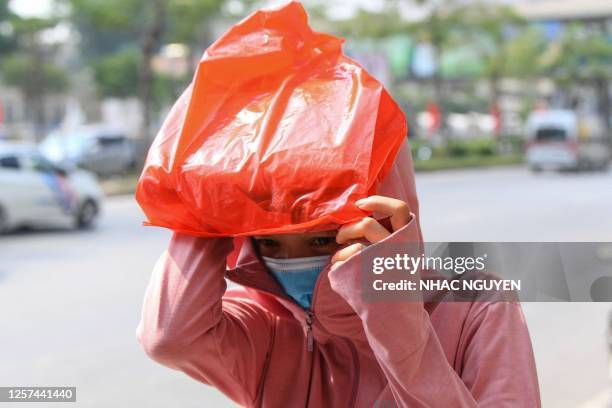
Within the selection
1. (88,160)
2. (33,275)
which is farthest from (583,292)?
(88,160)

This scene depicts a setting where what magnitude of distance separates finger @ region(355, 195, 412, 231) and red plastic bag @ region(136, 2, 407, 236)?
25mm

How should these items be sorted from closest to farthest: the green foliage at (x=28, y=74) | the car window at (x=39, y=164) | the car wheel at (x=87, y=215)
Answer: the car window at (x=39, y=164) < the car wheel at (x=87, y=215) < the green foliage at (x=28, y=74)

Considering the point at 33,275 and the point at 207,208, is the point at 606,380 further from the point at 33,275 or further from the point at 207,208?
the point at 33,275

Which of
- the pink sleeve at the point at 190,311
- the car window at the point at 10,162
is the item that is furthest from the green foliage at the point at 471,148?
the pink sleeve at the point at 190,311

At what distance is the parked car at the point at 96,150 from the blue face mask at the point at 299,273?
71.6 feet

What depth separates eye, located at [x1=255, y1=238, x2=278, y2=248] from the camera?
1482 mm

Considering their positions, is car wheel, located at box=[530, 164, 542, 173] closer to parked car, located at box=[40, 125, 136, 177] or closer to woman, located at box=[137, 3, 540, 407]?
parked car, located at box=[40, 125, 136, 177]

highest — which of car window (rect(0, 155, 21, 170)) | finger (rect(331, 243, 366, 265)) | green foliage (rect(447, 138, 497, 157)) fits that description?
finger (rect(331, 243, 366, 265))

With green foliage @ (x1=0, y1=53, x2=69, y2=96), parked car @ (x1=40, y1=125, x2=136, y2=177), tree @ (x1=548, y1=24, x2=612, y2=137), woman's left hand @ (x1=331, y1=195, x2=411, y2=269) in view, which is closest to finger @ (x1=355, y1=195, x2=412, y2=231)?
woman's left hand @ (x1=331, y1=195, x2=411, y2=269)

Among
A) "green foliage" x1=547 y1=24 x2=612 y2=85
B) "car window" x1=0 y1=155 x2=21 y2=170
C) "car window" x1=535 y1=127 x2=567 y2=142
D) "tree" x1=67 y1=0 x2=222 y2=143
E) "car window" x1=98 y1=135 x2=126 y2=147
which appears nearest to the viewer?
"car window" x1=0 y1=155 x2=21 y2=170

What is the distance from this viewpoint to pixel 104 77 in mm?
34594

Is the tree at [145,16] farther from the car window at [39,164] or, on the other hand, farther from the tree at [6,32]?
the car window at [39,164]

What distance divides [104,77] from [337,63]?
34.3 m

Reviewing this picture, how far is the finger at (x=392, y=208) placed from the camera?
119 centimetres
